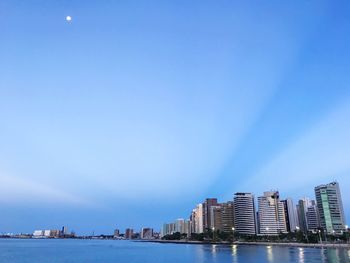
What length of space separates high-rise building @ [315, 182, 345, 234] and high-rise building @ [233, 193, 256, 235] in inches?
1419

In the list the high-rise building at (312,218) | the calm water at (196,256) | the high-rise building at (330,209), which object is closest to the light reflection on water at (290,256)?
the calm water at (196,256)

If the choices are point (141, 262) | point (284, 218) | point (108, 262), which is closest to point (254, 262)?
point (141, 262)

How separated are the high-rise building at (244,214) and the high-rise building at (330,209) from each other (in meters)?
36.0

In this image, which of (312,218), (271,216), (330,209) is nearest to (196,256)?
(330,209)

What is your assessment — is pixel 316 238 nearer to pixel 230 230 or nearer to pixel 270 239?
pixel 270 239

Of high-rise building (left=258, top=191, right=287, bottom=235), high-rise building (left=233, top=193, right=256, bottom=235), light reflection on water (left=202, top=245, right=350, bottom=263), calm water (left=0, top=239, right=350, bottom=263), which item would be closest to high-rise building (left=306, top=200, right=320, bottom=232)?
high-rise building (left=258, top=191, right=287, bottom=235)

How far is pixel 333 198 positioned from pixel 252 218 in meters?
44.1

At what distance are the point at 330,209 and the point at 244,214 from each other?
1767 inches

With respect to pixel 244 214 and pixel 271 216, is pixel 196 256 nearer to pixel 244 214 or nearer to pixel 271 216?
pixel 244 214

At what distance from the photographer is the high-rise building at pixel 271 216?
613 feet

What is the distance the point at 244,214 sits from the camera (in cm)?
18850

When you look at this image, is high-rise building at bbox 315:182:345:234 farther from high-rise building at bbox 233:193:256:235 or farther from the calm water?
the calm water

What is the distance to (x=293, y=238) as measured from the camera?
151 m

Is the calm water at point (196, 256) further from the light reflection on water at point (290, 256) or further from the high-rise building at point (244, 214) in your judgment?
the high-rise building at point (244, 214)
